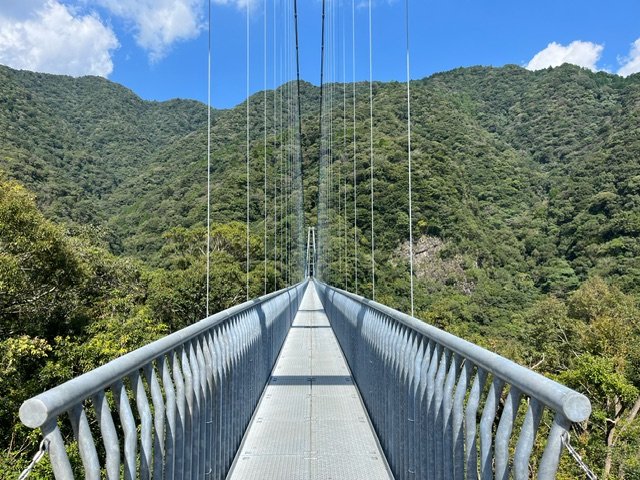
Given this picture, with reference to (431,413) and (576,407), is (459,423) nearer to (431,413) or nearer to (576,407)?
(431,413)

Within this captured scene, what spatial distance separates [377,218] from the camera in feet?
108

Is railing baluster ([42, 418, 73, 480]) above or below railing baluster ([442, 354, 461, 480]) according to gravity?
above

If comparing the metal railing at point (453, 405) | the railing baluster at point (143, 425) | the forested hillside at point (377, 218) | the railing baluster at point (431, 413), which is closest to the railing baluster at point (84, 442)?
the railing baluster at point (143, 425)

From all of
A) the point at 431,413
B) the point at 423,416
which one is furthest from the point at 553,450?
the point at 423,416

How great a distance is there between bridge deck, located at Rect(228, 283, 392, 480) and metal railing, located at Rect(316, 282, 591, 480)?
16 cm

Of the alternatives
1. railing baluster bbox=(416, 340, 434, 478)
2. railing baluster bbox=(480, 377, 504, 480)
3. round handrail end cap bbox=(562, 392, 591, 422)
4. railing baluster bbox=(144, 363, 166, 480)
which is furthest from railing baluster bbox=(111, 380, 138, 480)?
railing baluster bbox=(416, 340, 434, 478)

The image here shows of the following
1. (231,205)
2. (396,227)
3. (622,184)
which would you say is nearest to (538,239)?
(622,184)

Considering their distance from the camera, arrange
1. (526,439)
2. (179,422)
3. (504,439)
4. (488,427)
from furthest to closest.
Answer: (179,422), (488,427), (504,439), (526,439)

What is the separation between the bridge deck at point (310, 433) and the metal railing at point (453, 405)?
16 centimetres

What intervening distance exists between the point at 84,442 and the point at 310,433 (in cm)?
264

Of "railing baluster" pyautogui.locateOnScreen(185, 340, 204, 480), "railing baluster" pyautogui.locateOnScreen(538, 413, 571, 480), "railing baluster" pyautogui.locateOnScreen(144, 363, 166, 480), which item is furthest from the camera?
"railing baluster" pyautogui.locateOnScreen(185, 340, 204, 480)

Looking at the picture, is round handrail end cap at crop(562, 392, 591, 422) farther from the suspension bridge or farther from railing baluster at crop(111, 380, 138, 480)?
railing baluster at crop(111, 380, 138, 480)

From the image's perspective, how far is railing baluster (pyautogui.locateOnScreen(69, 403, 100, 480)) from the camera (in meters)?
1.10

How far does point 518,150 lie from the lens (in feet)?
A: 193
